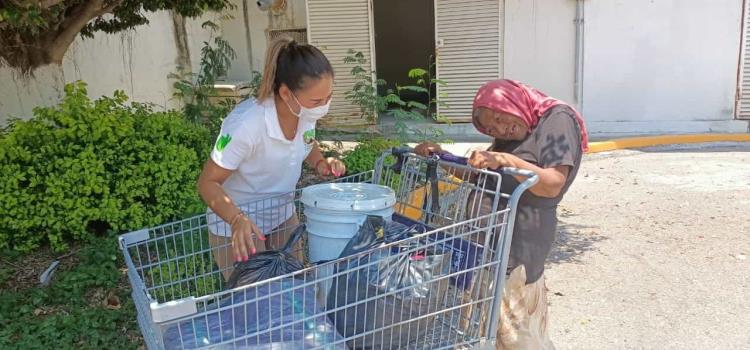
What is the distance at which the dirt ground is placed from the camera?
3699mm

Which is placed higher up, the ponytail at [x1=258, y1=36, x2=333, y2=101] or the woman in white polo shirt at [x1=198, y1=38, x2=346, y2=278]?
the ponytail at [x1=258, y1=36, x2=333, y2=101]

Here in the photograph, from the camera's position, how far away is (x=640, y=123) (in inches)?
396

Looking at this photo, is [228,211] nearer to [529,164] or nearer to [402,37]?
[529,164]

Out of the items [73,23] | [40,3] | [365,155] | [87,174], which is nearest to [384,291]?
[40,3]

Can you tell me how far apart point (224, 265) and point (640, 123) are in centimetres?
904

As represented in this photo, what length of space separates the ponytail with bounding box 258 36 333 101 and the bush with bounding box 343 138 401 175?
3481mm

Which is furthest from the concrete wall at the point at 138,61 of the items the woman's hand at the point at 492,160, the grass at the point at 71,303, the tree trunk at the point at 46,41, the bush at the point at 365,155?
the woman's hand at the point at 492,160

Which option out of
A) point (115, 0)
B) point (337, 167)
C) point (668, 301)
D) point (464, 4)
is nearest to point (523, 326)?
point (337, 167)

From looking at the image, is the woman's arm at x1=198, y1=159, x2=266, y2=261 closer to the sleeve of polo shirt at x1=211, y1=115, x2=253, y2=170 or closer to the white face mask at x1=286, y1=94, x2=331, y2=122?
the sleeve of polo shirt at x1=211, y1=115, x2=253, y2=170

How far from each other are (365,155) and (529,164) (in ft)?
13.6

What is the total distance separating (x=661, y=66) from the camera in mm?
9758

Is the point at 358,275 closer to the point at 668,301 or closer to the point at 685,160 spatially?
the point at 668,301

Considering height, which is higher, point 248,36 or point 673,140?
point 248,36

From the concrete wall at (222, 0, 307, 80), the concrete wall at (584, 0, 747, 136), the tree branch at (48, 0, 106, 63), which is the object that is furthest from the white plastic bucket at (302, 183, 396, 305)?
the concrete wall at (222, 0, 307, 80)
